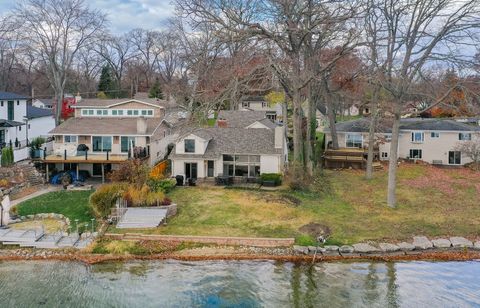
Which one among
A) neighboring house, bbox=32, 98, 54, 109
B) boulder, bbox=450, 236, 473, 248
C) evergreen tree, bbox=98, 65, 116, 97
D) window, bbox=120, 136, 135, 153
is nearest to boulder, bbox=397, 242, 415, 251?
boulder, bbox=450, 236, 473, 248

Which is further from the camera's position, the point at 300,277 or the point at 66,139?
the point at 66,139

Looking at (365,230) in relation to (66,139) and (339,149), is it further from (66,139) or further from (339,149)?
(66,139)

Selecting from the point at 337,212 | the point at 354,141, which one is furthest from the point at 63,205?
the point at 354,141

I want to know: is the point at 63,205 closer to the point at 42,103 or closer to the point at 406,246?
the point at 406,246

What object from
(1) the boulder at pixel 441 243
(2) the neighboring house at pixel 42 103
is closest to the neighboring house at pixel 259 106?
(2) the neighboring house at pixel 42 103

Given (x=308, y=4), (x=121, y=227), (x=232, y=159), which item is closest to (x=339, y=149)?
(x=232, y=159)
